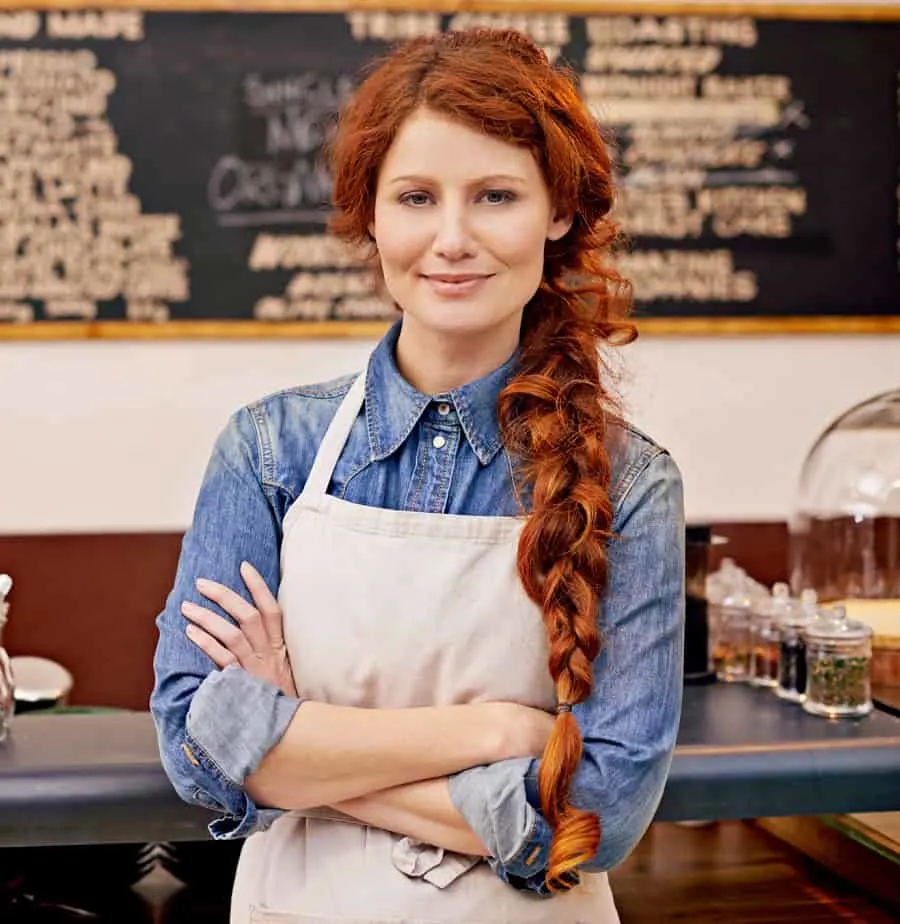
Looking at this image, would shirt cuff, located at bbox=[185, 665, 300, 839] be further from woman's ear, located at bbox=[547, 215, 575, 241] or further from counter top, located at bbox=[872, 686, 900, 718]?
counter top, located at bbox=[872, 686, 900, 718]

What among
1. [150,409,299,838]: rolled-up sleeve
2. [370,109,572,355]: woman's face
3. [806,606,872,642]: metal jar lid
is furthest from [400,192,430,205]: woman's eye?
[806,606,872,642]: metal jar lid

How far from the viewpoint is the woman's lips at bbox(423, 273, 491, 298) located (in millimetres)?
1215

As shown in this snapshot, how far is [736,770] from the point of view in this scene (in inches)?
58.5

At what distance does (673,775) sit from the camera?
1469 millimetres

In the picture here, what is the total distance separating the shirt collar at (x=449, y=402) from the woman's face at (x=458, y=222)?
0.24 ft

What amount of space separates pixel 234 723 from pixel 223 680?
0.13 feet

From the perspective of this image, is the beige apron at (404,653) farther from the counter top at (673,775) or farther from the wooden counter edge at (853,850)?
the wooden counter edge at (853,850)

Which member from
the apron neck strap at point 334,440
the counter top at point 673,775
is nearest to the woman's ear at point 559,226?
the apron neck strap at point 334,440

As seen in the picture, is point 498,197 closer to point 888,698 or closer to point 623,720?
point 623,720

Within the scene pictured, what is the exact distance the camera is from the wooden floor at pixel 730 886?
65.7 inches

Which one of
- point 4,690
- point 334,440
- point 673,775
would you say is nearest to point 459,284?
point 334,440

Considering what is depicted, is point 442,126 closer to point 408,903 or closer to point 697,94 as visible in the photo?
point 408,903

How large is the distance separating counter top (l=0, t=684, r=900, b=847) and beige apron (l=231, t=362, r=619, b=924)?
9.1 inches

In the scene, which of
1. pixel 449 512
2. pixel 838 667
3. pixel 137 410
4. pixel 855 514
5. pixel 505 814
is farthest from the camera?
pixel 137 410
